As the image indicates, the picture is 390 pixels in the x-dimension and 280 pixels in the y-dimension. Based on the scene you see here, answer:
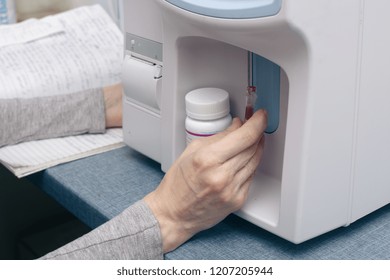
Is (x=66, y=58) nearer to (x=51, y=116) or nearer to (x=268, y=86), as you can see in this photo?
(x=51, y=116)

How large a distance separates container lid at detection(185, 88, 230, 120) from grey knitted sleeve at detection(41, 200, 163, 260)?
139mm

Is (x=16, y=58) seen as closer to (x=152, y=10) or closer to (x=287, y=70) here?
(x=152, y=10)

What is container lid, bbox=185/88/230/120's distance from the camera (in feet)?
2.30

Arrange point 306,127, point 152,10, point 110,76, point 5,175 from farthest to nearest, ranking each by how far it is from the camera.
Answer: point 5,175
point 110,76
point 152,10
point 306,127

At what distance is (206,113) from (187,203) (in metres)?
0.11

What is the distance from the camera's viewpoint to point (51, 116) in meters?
0.95

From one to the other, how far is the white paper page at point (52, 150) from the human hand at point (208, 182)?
9.5 inches

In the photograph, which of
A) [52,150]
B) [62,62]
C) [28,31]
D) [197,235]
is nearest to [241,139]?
[197,235]

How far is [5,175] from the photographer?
1.23 metres

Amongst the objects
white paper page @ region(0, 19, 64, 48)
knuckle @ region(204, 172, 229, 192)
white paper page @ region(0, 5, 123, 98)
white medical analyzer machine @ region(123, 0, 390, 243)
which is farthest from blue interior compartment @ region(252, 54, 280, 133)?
white paper page @ region(0, 19, 64, 48)

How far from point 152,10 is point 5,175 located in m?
0.61

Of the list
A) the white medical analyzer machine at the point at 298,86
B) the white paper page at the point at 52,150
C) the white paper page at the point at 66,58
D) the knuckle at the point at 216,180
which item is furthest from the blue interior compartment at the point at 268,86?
the white paper page at the point at 66,58

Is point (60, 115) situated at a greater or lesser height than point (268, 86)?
lesser
